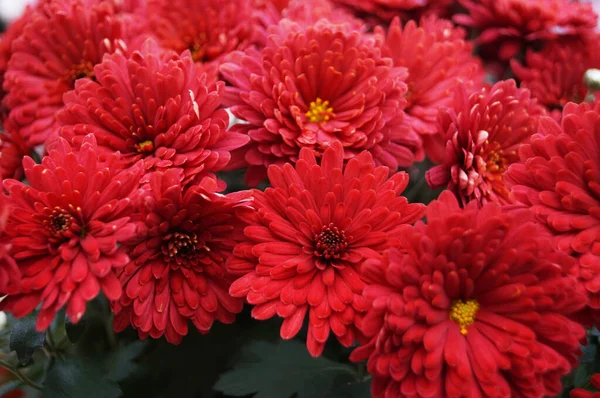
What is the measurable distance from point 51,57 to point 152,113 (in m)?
0.26

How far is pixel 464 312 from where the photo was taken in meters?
0.56

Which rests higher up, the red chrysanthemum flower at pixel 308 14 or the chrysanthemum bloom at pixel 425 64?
the red chrysanthemum flower at pixel 308 14

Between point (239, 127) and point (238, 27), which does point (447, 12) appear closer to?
point (238, 27)

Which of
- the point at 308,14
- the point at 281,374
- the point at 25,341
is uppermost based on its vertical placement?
the point at 308,14

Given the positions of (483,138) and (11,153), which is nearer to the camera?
(483,138)

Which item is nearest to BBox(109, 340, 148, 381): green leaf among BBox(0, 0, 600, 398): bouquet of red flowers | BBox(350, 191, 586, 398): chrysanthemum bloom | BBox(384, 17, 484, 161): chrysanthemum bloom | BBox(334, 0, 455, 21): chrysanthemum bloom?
BBox(0, 0, 600, 398): bouquet of red flowers

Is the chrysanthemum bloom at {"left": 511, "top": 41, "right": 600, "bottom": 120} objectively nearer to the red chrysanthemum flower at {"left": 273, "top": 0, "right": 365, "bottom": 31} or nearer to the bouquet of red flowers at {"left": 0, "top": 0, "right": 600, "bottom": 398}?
the bouquet of red flowers at {"left": 0, "top": 0, "right": 600, "bottom": 398}

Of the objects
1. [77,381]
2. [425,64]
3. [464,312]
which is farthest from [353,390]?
[425,64]

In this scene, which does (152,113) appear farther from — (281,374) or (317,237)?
(281,374)

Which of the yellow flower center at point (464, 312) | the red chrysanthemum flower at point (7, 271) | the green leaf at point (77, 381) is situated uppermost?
the red chrysanthemum flower at point (7, 271)

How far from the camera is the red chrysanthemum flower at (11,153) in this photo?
73 cm

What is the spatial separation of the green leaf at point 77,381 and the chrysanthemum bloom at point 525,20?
765mm

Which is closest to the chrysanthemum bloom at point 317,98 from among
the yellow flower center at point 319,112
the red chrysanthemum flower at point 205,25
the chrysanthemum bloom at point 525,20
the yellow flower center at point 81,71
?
the yellow flower center at point 319,112

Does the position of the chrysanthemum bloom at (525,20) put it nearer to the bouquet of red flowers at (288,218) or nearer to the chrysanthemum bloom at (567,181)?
the bouquet of red flowers at (288,218)
